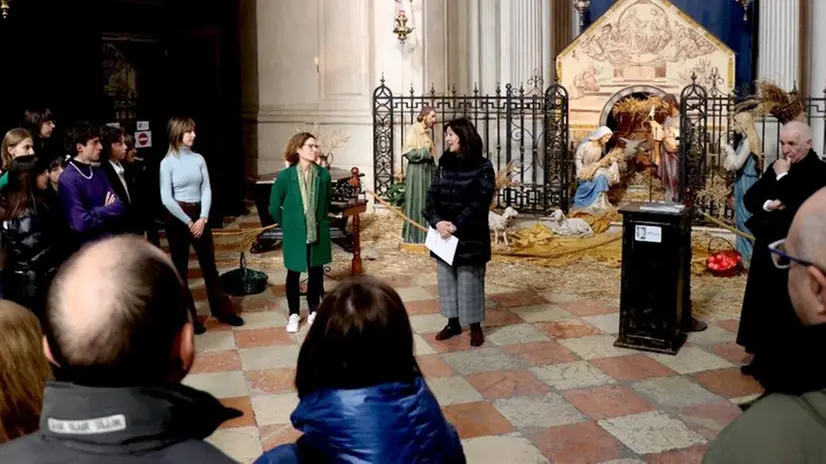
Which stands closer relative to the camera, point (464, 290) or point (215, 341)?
point (464, 290)

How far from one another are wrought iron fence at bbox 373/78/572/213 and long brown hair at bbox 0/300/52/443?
9.71 m

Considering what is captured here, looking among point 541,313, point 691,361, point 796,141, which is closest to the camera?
point 796,141

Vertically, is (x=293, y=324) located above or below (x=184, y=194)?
below

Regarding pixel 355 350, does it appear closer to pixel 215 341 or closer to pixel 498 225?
pixel 215 341

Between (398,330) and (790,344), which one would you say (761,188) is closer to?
(398,330)

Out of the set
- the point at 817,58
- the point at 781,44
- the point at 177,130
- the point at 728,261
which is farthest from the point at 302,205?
the point at 817,58

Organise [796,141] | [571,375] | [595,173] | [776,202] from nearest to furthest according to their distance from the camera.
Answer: [796,141] < [776,202] < [571,375] < [595,173]

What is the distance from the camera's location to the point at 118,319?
180 centimetres

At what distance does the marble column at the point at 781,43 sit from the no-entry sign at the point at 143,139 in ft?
25.7

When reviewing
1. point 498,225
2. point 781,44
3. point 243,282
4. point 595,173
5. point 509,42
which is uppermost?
point 509,42

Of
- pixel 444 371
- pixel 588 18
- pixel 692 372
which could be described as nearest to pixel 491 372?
pixel 444 371

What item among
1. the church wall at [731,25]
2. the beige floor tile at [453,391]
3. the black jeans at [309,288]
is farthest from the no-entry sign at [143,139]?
the beige floor tile at [453,391]

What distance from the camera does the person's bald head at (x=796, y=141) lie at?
6145mm

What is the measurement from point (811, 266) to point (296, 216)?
5814 millimetres
